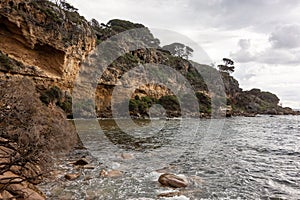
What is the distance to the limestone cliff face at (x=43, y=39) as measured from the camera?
111 ft

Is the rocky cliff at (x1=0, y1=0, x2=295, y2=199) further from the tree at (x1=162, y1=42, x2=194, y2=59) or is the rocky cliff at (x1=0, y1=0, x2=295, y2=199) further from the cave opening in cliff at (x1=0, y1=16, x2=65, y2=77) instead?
the tree at (x1=162, y1=42, x2=194, y2=59)

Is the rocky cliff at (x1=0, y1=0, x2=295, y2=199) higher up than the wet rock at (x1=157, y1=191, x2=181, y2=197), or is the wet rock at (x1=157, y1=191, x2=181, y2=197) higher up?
the rocky cliff at (x1=0, y1=0, x2=295, y2=199)

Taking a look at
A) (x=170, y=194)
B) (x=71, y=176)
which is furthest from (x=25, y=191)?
(x=170, y=194)

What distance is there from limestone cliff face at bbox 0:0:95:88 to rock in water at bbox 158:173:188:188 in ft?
89.0

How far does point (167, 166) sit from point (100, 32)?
6034cm

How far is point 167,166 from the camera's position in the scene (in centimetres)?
1551

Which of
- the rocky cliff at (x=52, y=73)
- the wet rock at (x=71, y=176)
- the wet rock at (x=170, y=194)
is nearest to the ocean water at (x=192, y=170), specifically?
the wet rock at (x=170, y=194)

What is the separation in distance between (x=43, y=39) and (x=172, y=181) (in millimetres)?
33240

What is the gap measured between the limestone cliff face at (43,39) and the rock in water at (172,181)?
2714cm

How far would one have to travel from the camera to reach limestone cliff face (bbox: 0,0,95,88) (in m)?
33.8

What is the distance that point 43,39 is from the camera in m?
37.8

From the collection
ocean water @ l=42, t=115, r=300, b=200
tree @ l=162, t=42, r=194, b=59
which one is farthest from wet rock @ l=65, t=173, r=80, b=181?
tree @ l=162, t=42, r=194, b=59

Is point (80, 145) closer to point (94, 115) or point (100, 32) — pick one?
point (94, 115)

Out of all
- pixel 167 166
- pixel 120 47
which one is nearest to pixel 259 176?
pixel 167 166
